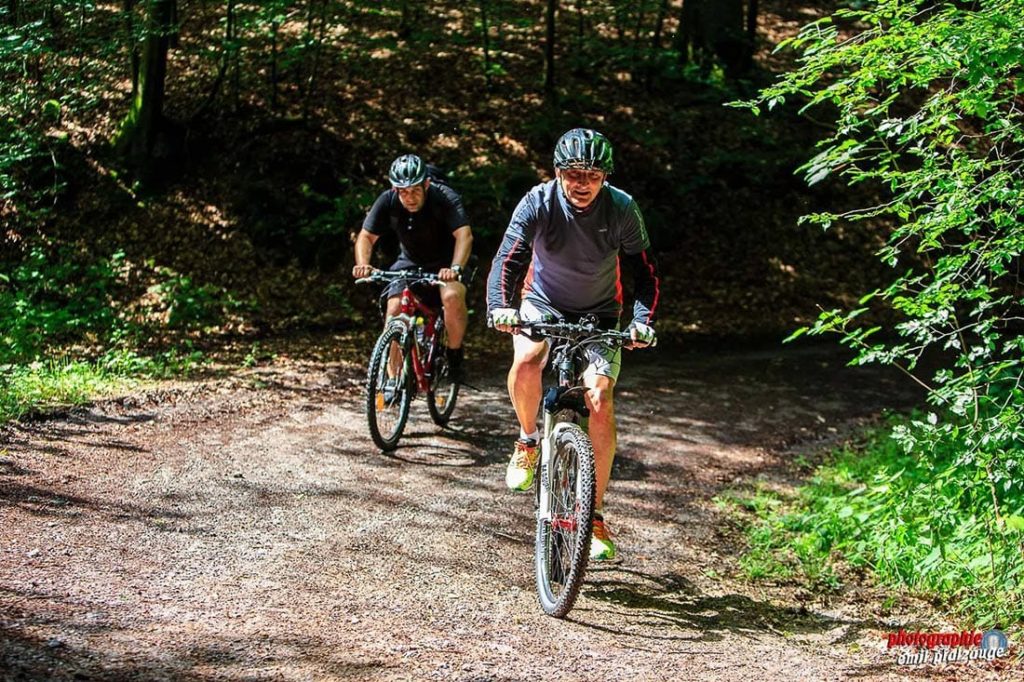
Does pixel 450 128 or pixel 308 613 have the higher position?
pixel 450 128

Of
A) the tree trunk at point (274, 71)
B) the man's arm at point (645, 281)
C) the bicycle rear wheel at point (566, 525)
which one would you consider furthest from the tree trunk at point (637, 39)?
the bicycle rear wheel at point (566, 525)

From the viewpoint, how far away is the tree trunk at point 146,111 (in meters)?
14.0

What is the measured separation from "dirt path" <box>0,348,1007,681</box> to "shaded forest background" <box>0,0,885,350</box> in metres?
4.31

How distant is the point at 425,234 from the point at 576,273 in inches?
105

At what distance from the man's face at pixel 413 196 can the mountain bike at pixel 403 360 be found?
51 centimetres

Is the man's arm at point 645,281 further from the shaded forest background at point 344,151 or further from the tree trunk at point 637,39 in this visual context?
the tree trunk at point 637,39

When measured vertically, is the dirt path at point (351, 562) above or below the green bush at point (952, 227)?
below

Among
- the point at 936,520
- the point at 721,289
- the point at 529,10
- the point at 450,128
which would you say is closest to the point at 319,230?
the point at 450,128

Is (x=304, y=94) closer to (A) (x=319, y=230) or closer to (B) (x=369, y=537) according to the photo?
(A) (x=319, y=230)

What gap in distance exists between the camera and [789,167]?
55.4 feet

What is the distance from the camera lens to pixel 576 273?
5176 mm

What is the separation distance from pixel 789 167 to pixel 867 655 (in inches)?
539

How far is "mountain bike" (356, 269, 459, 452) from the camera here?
23.5 ft

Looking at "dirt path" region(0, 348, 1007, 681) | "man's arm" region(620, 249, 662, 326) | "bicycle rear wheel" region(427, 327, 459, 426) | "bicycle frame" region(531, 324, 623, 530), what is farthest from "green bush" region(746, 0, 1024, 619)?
"bicycle rear wheel" region(427, 327, 459, 426)
